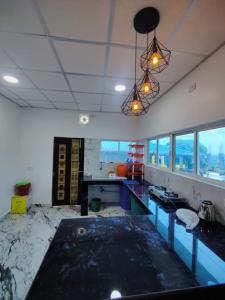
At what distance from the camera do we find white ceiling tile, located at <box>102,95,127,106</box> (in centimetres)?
330

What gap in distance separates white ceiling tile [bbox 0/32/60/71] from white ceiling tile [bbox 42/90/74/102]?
966mm

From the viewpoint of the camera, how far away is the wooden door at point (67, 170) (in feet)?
14.8

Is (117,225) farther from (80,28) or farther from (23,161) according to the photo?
(23,161)

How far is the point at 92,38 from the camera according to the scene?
1.59m

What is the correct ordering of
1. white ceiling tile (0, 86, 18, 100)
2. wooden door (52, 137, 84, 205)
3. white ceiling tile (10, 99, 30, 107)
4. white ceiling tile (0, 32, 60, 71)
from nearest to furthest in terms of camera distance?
white ceiling tile (0, 32, 60, 71), white ceiling tile (0, 86, 18, 100), white ceiling tile (10, 99, 30, 107), wooden door (52, 137, 84, 205)

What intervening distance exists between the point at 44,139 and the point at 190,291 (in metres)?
4.57

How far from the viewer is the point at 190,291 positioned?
0.47 meters

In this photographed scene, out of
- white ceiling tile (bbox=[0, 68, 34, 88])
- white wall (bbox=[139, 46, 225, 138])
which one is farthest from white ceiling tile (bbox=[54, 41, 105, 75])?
white wall (bbox=[139, 46, 225, 138])

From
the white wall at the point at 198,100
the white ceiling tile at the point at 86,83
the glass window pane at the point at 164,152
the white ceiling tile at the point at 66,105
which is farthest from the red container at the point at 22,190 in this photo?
the white wall at the point at 198,100

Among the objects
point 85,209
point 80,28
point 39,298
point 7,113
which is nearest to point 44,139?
point 7,113

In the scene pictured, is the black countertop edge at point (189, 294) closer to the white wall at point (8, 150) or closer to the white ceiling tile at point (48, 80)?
the white ceiling tile at point (48, 80)

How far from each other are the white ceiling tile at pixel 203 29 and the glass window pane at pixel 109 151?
10.9 feet

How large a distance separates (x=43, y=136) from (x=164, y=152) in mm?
3269

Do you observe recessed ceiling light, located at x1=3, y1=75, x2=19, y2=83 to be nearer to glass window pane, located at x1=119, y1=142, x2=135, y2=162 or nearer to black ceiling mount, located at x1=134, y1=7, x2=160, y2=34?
black ceiling mount, located at x1=134, y1=7, x2=160, y2=34
